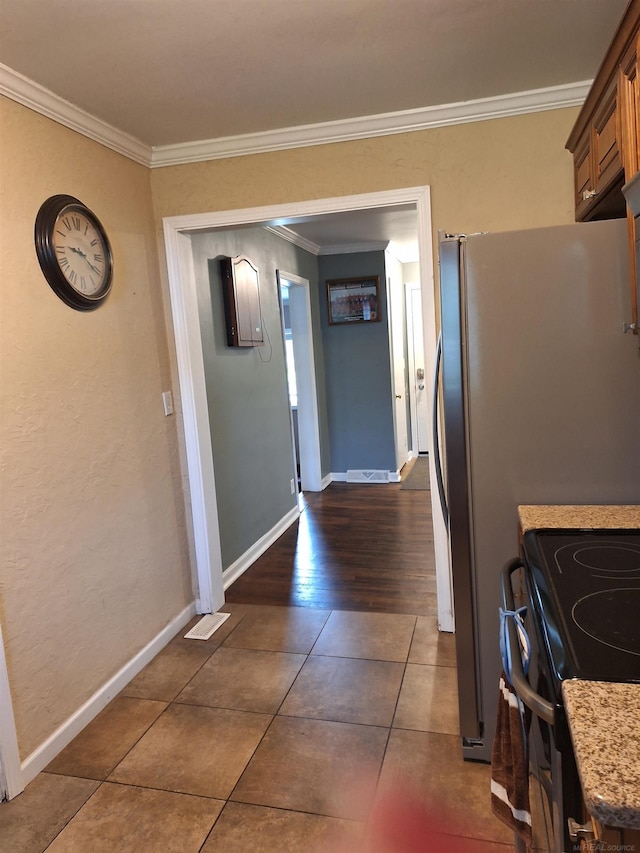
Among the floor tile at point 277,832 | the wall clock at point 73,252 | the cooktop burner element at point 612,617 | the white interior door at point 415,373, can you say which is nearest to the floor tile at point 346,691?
the floor tile at point 277,832

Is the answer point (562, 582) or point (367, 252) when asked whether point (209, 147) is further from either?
point (367, 252)

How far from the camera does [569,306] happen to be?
1703 millimetres

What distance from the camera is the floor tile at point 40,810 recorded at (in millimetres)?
1736

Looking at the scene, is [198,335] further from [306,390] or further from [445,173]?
[306,390]

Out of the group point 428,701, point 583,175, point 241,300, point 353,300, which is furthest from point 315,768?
point 353,300

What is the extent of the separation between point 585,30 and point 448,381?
4.24 ft

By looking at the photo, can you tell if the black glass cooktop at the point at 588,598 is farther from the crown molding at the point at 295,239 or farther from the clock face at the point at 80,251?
the crown molding at the point at 295,239

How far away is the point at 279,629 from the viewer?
2934mm

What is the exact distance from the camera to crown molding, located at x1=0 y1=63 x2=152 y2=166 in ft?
6.52

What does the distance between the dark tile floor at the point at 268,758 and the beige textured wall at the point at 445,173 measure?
197 cm

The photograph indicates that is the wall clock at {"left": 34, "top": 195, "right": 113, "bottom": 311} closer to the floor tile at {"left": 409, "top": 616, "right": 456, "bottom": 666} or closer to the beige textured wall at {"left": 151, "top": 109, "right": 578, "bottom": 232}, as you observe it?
the beige textured wall at {"left": 151, "top": 109, "right": 578, "bottom": 232}

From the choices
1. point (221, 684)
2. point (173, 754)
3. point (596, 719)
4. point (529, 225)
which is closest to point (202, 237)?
point (529, 225)

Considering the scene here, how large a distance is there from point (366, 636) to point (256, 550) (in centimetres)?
137

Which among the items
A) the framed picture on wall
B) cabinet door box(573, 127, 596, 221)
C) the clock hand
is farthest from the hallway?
the framed picture on wall
